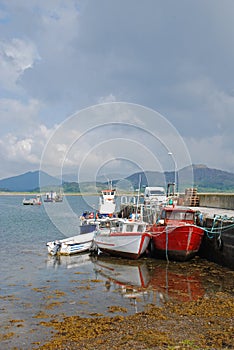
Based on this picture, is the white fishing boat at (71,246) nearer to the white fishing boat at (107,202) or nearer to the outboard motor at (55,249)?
the outboard motor at (55,249)

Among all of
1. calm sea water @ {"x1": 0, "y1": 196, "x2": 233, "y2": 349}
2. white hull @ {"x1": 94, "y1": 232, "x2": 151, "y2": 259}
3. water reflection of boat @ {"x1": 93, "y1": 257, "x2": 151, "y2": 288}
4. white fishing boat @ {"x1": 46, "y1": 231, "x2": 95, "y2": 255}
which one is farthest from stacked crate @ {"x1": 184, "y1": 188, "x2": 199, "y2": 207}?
water reflection of boat @ {"x1": 93, "y1": 257, "x2": 151, "y2": 288}

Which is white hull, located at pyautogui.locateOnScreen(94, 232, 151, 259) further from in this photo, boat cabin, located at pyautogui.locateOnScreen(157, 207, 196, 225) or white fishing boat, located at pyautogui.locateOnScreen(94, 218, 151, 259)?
boat cabin, located at pyautogui.locateOnScreen(157, 207, 196, 225)

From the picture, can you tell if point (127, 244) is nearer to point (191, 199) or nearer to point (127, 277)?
point (127, 277)

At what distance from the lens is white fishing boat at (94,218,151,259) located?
1096 inches

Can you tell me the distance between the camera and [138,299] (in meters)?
17.9

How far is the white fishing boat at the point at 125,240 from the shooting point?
27.8m

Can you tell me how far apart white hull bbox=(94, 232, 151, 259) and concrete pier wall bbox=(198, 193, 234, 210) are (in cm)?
1213

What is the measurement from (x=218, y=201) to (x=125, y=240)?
15681mm

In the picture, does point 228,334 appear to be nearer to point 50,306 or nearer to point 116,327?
point 116,327

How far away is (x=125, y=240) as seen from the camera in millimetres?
28125

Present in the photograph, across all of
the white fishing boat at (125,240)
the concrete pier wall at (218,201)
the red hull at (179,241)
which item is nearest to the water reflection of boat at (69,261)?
the white fishing boat at (125,240)

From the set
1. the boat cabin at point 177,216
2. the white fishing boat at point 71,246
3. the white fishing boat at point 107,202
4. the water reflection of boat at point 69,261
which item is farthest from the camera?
the white fishing boat at point 107,202

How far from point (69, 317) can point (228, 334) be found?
240 inches

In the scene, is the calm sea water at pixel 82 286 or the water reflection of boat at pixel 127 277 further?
the water reflection of boat at pixel 127 277
